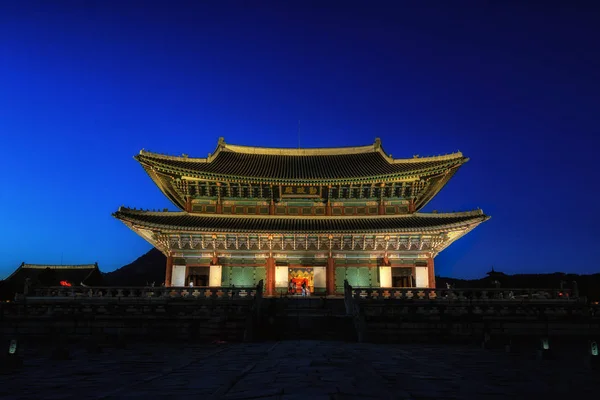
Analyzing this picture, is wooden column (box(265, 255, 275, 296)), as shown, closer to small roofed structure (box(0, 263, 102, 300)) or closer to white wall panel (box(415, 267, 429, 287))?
white wall panel (box(415, 267, 429, 287))

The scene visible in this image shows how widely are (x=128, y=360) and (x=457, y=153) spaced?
88.3 feet

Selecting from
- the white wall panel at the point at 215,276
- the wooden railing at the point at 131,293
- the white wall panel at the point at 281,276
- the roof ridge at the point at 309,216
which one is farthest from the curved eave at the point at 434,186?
the wooden railing at the point at 131,293

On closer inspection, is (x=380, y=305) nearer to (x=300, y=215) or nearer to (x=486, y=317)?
(x=486, y=317)

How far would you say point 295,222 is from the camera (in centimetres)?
3108

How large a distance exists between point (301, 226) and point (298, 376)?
22.5 meters

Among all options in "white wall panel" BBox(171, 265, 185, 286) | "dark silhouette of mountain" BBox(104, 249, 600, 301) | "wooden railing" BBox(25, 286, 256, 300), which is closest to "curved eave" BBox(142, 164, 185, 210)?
"white wall panel" BBox(171, 265, 185, 286)

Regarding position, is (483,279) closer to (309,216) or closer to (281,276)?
(309,216)

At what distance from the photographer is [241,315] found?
18438mm

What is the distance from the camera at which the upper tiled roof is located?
100 feet

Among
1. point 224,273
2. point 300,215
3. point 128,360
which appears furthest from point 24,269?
point 128,360

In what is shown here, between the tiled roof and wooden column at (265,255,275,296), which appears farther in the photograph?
wooden column at (265,255,275,296)

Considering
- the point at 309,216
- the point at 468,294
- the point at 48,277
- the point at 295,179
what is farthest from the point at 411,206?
the point at 48,277

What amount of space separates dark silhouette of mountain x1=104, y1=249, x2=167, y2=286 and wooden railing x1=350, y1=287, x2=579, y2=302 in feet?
274

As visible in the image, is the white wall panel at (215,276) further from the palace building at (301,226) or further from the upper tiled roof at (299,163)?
the upper tiled roof at (299,163)
